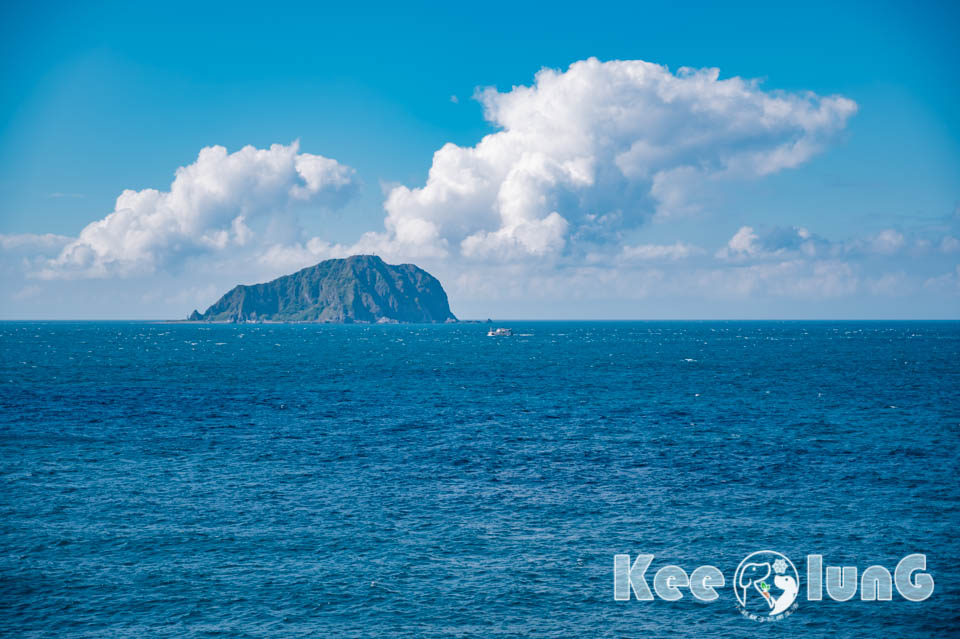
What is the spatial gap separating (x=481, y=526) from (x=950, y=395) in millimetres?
89409

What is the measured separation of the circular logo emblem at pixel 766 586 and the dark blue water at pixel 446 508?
58 cm

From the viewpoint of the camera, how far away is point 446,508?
142 feet

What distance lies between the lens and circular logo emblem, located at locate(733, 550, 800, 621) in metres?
30.3

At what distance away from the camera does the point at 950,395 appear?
95250 mm

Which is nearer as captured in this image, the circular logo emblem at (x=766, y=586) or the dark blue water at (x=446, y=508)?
the dark blue water at (x=446, y=508)

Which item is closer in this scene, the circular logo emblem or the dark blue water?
the dark blue water

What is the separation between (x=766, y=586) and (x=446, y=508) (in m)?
20.0

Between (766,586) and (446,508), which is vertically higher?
(446,508)

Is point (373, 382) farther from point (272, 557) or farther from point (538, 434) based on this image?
point (272, 557)

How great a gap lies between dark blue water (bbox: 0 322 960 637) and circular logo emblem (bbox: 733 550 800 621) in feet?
1.90

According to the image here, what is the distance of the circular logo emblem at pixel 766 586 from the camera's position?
30344 millimetres

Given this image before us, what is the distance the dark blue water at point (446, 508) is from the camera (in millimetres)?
29781

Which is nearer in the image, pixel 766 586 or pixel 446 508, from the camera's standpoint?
pixel 766 586

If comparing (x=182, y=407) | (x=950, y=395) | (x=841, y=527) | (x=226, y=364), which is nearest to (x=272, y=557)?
(x=841, y=527)
